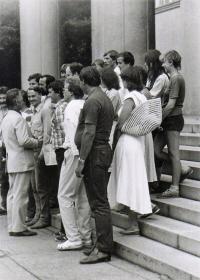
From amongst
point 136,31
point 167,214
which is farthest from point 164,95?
point 136,31

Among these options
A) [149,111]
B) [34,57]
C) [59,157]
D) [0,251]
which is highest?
[34,57]

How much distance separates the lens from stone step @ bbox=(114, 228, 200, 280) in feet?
18.3

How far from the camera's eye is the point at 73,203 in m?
7.12

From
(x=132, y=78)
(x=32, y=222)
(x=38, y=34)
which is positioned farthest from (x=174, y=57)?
(x=38, y=34)

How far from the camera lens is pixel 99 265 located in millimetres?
6324

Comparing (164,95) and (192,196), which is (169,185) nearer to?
(192,196)

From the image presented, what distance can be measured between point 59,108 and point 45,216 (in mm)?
1775

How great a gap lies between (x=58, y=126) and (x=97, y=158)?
1.43 meters

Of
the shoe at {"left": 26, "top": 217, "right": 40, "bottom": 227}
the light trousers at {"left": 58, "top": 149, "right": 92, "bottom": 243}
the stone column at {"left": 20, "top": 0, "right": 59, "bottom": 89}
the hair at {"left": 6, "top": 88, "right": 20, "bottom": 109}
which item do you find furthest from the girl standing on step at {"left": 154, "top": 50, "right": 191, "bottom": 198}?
the stone column at {"left": 20, "top": 0, "right": 59, "bottom": 89}

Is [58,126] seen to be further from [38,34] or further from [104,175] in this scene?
[38,34]

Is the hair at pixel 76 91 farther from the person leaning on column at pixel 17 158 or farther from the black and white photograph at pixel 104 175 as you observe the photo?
the person leaning on column at pixel 17 158

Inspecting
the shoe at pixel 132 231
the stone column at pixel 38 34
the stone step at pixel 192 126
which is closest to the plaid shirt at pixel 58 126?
the shoe at pixel 132 231

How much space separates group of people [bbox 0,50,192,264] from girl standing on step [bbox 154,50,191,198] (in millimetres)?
12

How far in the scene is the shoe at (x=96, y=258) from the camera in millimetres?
6367
